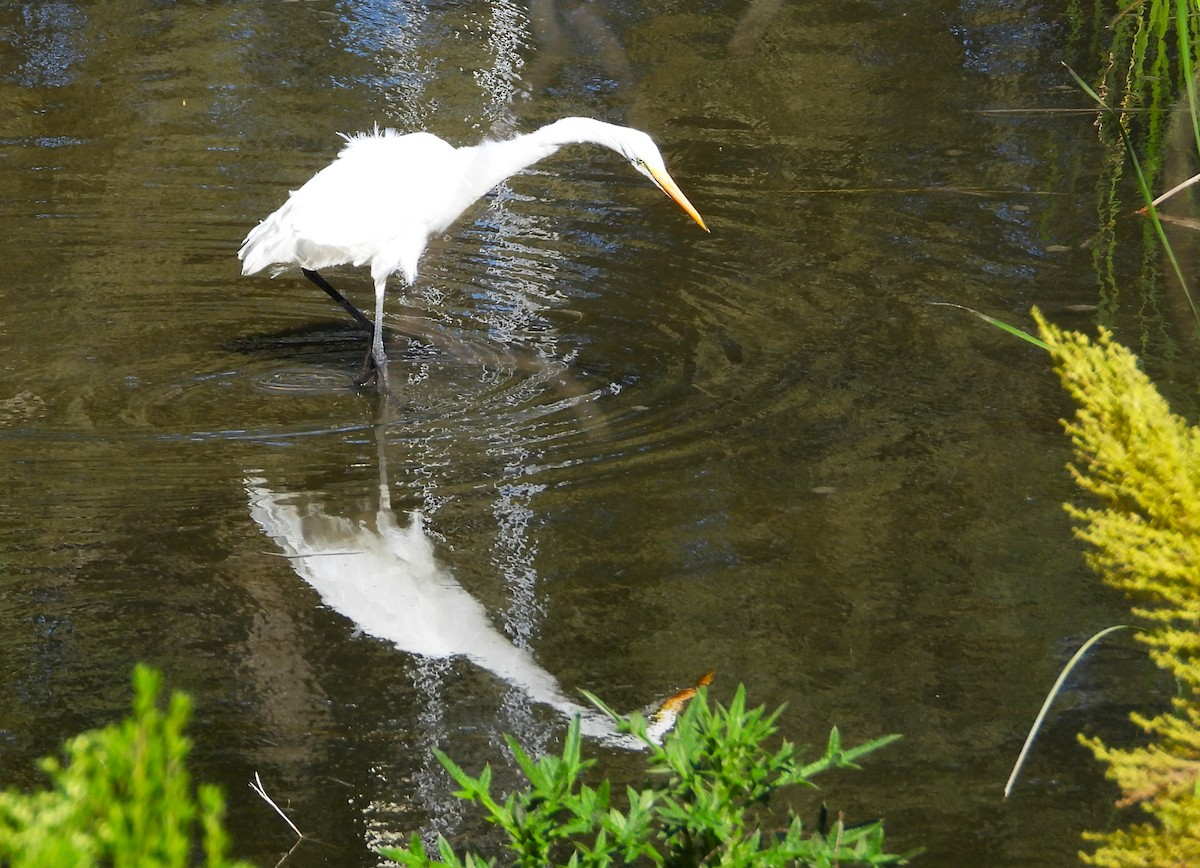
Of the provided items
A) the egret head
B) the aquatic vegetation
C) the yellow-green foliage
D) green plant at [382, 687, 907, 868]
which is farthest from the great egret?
green plant at [382, 687, 907, 868]

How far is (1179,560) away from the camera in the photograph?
218cm

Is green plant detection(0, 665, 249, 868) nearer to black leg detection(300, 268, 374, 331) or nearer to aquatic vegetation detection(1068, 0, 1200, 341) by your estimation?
aquatic vegetation detection(1068, 0, 1200, 341)

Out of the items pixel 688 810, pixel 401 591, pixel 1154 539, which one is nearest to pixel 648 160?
pixel 401 591

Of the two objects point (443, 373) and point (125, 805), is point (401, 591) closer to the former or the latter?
point (443, 373)

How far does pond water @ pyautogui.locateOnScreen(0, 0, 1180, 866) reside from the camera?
3.10 m

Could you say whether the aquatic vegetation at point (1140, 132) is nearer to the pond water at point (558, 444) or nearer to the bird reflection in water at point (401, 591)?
the pond water at point (558, 444)

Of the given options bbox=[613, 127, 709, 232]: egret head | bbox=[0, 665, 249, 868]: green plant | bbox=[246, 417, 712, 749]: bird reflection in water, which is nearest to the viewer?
bbox=[0, 665, 249, 868]: green plant

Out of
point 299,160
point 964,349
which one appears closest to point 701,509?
point 964,349

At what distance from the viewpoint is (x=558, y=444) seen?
4.61 meters

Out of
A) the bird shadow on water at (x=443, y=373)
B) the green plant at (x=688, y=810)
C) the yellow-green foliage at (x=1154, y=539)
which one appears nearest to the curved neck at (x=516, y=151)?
the bird shadow on water at (x=443, y=373)

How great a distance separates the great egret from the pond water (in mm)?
414

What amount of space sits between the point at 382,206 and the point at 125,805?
426 cm

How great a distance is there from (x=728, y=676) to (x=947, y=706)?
0.51 meters

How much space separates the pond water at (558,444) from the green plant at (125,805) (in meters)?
1.37
